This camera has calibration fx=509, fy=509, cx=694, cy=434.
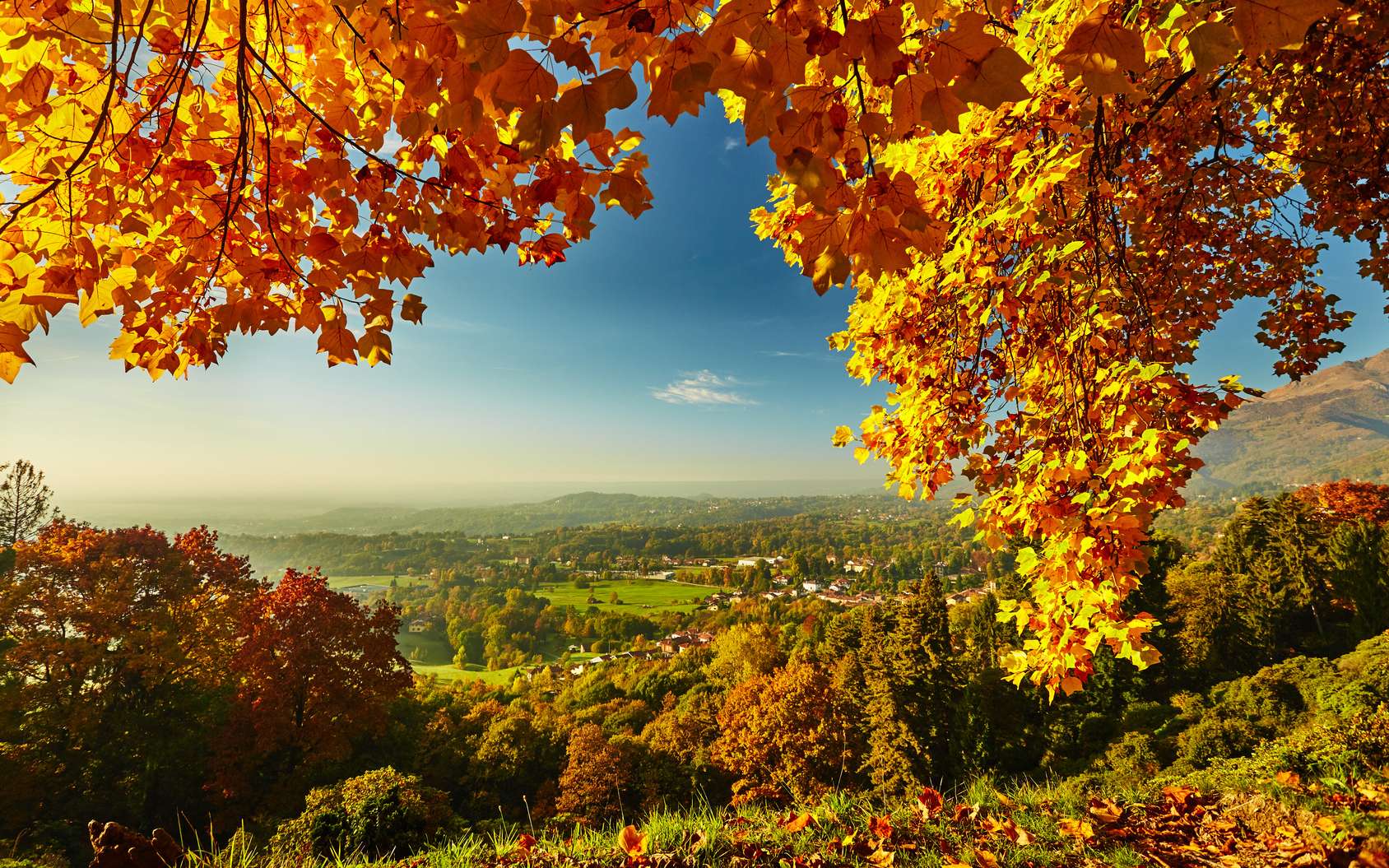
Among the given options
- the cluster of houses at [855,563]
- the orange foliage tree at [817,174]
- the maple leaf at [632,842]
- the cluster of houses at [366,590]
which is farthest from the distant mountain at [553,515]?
the orange foliage tree at [817,174]

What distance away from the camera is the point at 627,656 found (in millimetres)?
40062

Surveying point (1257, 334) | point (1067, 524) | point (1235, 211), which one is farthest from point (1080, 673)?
point (1235, 211)

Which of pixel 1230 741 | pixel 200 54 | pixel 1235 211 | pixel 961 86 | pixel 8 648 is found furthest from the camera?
pixel 8 648

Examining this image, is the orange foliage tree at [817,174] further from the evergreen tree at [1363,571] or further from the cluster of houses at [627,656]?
the cluster of houses at [627,656]

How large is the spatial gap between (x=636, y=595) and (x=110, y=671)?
5887 cm

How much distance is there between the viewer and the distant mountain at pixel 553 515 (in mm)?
122312

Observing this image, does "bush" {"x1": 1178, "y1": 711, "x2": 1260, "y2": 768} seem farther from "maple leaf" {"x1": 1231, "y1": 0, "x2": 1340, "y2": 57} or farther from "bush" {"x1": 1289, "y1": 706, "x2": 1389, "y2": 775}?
"maple leaf" {"x1": 1231, "y1": 0, "x2": 1340, "y2": 57}

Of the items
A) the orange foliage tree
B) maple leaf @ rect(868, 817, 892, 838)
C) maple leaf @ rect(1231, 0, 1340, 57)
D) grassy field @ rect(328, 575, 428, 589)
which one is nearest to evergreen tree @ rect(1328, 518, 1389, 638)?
the orange foliage tree

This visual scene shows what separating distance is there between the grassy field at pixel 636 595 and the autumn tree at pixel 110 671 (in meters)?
46.6

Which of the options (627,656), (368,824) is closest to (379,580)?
(627,656)

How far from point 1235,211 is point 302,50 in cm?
561

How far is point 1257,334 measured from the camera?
379cm

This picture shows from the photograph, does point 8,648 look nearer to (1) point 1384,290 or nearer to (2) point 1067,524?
(2) point 1067,524

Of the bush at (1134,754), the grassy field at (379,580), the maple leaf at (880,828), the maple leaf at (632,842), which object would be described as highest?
the maple leaf at (880,828)
